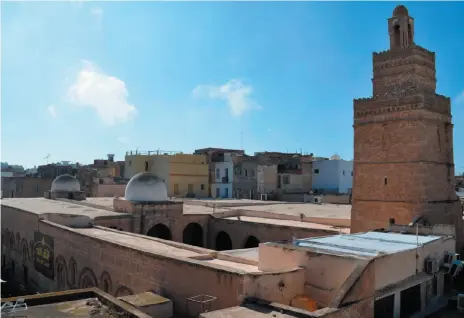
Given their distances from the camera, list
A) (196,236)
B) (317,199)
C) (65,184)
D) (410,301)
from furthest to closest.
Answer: (317,199) → (65,184) → (196,236) → (410,301)

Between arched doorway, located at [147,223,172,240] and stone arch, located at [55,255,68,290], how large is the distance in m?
6.48

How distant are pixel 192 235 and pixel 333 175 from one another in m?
22.2

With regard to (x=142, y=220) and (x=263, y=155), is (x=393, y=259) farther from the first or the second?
(x=263, y=155)

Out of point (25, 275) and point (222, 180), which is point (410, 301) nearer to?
point (25, 275)

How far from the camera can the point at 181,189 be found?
43344 millimetres

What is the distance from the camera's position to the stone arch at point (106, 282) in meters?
15.9

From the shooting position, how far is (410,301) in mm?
11977

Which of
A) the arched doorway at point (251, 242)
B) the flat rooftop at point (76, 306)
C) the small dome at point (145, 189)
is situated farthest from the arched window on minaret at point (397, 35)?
the small dome at point (145, 189)

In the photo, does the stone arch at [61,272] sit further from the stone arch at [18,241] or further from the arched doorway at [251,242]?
the arched doorway at [251,242]

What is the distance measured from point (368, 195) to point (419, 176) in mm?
2230

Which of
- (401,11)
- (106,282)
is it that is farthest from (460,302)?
(106,282)

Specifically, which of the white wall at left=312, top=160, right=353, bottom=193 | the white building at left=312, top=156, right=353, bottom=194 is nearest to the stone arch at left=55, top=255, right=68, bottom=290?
the white building at left=312, top=156, right=353, bottom=194

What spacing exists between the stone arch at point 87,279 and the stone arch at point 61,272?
1760mm

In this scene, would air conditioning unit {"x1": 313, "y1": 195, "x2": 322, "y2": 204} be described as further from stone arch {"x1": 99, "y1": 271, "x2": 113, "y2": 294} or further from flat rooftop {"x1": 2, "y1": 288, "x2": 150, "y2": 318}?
flat rooftop {"x1": 2, "y1": 288, "x2": 150, "y2": 318}
